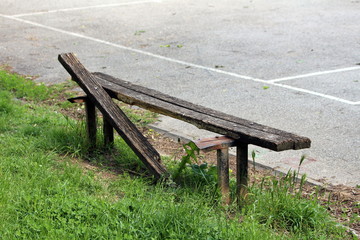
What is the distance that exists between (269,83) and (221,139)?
13.9 ft

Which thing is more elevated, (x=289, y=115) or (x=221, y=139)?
(x=221, y=139)

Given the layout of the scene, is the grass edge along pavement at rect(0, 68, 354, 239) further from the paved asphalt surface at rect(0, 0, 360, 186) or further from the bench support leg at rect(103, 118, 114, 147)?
the paved asphalt surface at rect(0, 0, 360, 186)

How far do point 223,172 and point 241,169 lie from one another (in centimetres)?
13

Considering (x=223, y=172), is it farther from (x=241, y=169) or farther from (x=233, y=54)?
(x=233, y=54)

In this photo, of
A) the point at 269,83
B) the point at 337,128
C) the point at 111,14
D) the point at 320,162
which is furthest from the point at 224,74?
the point at 111,14

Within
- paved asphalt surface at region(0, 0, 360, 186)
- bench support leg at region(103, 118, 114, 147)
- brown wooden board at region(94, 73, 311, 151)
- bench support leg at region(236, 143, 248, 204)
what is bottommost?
paved asphalt surface at region(0, 0, 360, 186)

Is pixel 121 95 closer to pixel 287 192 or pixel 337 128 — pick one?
pixel 287 192

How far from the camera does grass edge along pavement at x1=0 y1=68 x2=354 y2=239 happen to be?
146 inches

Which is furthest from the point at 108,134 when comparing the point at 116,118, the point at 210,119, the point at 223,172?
the point at 223,172

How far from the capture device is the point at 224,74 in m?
8.98

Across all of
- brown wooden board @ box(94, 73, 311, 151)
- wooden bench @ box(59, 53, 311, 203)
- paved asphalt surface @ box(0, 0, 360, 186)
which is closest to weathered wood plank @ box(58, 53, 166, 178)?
wooden bench @ box(59, 53, 311, 203)

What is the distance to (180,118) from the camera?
4.68 meters

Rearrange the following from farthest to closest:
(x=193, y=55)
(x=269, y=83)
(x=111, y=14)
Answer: (x=111, y=14) → (x=193, y=55) → (x=269, y=83)

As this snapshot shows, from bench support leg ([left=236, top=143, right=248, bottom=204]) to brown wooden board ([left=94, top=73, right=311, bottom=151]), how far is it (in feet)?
0.28
